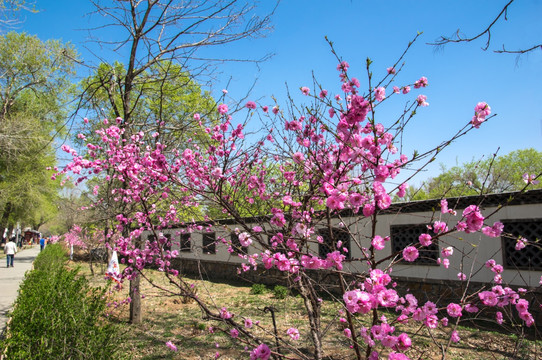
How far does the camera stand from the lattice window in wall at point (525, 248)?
7191mm

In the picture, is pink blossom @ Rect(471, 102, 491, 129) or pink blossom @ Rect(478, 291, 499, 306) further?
pink blossom @ Rect(478, 291, 499, 306)

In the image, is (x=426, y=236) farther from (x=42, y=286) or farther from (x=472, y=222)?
(x=42, y=286)

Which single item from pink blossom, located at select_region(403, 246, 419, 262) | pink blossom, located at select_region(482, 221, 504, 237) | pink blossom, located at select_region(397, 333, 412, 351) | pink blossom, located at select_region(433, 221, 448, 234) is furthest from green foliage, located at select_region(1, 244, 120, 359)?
pink blossom, located at select_region(482, 221, 504, 237)

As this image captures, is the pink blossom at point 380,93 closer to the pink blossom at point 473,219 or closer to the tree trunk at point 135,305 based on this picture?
the pink blossom at point 473,219

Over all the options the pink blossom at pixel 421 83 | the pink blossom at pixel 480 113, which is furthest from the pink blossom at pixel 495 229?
the pink blossom at pixel 421 83

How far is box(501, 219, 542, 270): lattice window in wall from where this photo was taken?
7.19 meters

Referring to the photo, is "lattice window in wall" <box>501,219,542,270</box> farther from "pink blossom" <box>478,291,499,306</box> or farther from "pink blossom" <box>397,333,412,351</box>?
"pink blossom" <box>397,333,412,351</box>

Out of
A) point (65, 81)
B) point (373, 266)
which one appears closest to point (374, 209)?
point (373, 266)

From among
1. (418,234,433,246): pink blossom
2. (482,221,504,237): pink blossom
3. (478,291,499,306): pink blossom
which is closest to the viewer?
(418,234,433,246): pink blossom

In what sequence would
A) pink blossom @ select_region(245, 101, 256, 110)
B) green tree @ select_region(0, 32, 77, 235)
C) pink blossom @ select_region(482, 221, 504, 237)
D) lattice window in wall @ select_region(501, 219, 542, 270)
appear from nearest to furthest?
pink blossom @ select_region(482, 221, 504, 237) → pink blossom @ select_region(245, 101, 256, 110) → lattice window in wall @ select_region(501, 219, 542, 270) → green tree @ select_region(0, 32, 77, 235)

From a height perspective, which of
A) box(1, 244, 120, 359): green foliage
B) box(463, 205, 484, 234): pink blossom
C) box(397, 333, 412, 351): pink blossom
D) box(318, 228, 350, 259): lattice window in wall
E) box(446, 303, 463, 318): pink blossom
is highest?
box(463, 205, 484, 234): pink blossom

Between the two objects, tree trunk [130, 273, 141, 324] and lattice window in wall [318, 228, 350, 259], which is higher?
lattice window in wall [318, 228, 350, 259]

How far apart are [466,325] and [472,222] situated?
6989mm

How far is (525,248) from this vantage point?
287 inches
